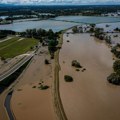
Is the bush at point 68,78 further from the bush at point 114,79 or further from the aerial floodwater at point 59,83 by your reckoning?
the bush at point 114,79

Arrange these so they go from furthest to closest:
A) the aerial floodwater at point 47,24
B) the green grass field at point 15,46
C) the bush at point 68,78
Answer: the aerial floodwater at point 47,24
the green grass field at point 15,46
the bush at point 68,78

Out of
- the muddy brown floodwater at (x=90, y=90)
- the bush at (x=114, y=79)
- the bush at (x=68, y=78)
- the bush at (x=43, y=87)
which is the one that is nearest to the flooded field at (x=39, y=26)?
the muddy brown floodwater at (x=90, y=90)

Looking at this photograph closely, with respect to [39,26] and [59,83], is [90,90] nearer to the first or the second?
[59,83]

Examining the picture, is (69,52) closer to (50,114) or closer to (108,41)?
(108,41)

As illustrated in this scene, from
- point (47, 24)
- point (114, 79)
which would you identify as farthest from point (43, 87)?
point (47, 24)

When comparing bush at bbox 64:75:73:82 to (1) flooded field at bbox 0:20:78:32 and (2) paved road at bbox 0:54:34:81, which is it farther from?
(1) flooded field at bbox 0:20:78:32

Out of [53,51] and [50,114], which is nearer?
[50,114]

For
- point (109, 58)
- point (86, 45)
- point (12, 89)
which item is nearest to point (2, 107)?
point (12, 89)
